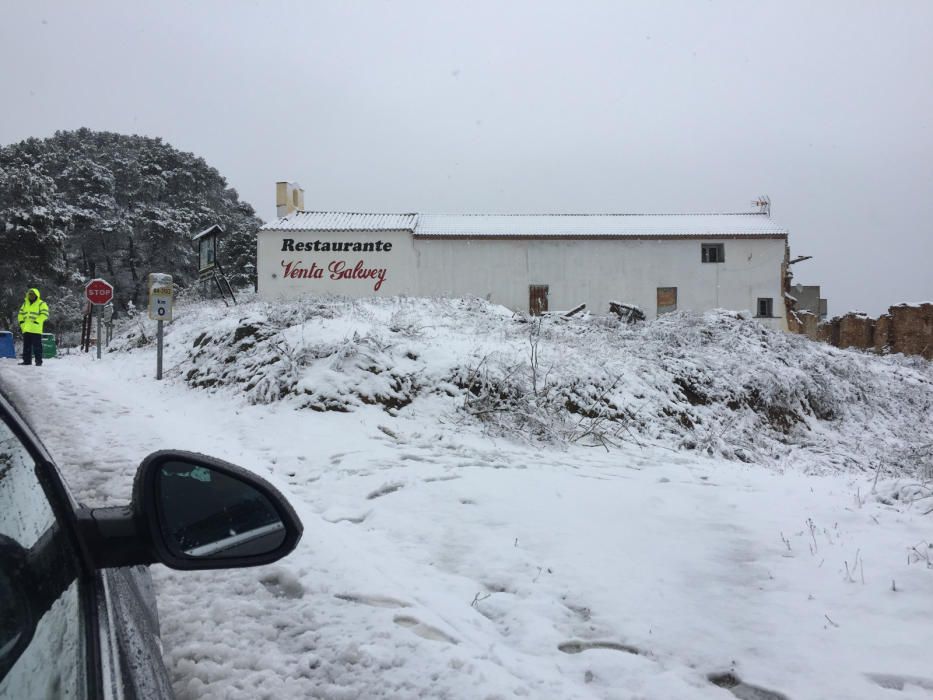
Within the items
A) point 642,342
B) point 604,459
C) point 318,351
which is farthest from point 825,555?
point 642,342

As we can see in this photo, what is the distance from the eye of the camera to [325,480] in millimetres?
6062

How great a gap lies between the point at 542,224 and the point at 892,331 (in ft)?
55.4

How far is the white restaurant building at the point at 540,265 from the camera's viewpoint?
32.2 m

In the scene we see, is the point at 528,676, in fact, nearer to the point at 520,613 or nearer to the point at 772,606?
the point at 520,613

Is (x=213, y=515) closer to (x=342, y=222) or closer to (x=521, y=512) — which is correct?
(x=521, y=512)

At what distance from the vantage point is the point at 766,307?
3244 centimetres

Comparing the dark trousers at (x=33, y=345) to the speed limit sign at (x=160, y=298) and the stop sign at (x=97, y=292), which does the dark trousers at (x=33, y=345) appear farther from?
the speed limit sign at (x=160, y=298)

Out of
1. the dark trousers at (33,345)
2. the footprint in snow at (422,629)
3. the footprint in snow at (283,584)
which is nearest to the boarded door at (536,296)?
the dark trousers at (33,345)

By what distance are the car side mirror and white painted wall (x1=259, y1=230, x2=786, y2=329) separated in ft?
A: 101

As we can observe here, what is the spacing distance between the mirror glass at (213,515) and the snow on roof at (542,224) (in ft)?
102

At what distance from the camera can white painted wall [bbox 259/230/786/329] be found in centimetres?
3216

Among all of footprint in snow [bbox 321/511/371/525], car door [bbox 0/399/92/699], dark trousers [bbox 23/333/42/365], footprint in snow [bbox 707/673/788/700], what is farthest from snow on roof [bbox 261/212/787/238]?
car door [bbox 0/399/92/699]

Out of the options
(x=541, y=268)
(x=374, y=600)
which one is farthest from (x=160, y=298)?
(x=541, y=268)

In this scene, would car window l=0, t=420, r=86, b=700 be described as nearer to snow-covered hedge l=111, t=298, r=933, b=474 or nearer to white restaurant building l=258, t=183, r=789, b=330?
snow-covered hedge l=111, t=298, r=933, b=474
